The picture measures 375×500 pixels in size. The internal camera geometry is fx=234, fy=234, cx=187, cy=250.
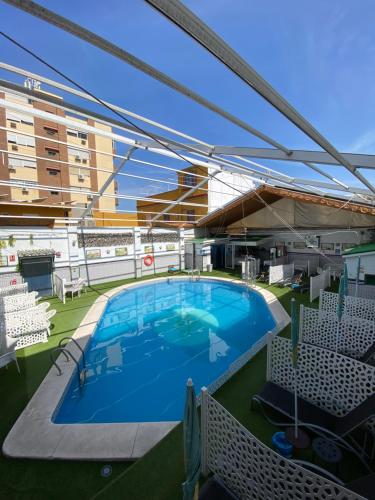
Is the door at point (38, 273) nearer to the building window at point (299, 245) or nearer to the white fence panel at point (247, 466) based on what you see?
the white fence panel at point (247, 466)

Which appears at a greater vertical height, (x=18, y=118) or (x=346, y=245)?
(x=18, y=118)

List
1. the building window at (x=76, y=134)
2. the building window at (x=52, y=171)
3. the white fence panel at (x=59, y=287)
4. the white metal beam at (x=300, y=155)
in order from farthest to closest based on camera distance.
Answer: the building window at (x=76, y=134) < the building window at (x=52, y=171) < the white fence panel at (x=59, y=287) < the white metal beam at (x=300, y=155)

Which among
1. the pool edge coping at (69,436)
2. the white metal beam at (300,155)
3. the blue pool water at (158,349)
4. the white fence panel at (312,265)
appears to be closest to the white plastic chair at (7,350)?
the pool edge coping at (69,436)

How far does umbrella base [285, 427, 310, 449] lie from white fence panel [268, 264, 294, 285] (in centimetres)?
1215

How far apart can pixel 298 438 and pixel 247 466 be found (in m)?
1.47

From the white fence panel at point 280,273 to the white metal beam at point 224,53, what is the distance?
42.8 feet

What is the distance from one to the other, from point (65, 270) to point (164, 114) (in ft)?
38.2

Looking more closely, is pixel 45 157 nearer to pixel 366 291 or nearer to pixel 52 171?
pixel 52 171

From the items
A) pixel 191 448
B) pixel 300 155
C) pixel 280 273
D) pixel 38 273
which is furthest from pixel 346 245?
pixel 38 273

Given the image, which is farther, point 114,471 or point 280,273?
point 280,273

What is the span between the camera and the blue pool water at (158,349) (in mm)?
5648

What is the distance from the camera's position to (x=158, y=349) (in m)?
8.38

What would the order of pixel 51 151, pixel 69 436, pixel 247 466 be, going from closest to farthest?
pixel 247 466, pixel 69 436, pixel 51 151

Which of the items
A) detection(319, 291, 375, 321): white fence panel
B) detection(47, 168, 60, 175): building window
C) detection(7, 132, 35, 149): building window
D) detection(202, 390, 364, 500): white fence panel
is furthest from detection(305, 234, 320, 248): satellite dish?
detection(7, 132, 35, 149): building window
